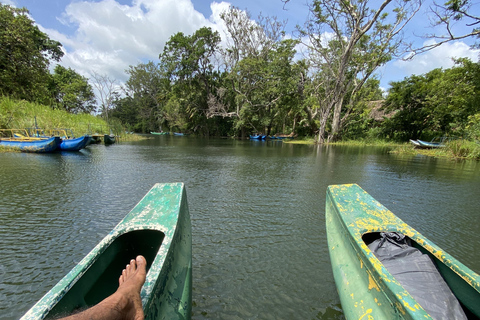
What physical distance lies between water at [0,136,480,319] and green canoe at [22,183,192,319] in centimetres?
66

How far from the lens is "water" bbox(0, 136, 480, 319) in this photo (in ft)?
7.73

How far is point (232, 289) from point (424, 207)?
15.9 ft

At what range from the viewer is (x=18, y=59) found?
1573 centimetres

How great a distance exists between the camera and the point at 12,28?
1490cm

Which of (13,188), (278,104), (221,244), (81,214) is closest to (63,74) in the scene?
(278,104)

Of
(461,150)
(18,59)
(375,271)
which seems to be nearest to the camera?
(375,271)

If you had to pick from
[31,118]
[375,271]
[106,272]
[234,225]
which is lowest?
[234,225]

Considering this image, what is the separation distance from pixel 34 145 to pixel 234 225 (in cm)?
1299

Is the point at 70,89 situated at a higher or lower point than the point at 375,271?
higher

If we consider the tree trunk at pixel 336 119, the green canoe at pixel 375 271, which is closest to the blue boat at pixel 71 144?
the green canoe at pixel 375 271

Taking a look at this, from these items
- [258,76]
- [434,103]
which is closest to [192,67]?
[258,76]

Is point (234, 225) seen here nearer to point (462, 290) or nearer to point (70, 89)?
point (462, 290)

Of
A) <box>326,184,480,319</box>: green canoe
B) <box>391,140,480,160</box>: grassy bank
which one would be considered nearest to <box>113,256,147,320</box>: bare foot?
<box>326,184,480,319</box>: green canoe

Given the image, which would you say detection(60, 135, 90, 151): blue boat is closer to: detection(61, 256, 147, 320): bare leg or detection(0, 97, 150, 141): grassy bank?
detection(0, 97, 150, 141): grassy bank
